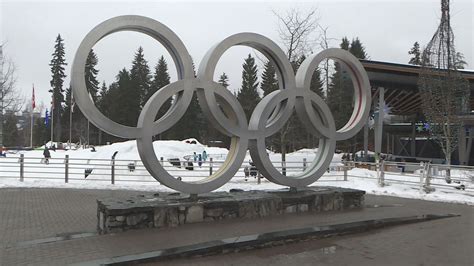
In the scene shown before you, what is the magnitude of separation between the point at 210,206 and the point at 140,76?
65.6m

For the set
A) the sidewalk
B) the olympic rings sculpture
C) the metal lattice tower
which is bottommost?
the sidewalk

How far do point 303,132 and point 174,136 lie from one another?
22497 mm

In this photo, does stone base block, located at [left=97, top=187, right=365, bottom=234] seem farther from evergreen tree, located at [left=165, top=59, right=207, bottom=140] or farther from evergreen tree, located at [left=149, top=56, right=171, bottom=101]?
evergreen tree, located at [left=149, top=56, right=171, bottom=101]

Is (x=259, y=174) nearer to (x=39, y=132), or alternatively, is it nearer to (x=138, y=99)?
(x=138, y=99)

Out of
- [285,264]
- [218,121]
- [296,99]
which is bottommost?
[285,264]

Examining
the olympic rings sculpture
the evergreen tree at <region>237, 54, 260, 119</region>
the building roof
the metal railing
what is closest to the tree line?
the evergreen tree at <region>237, 54, 260, 119</region>

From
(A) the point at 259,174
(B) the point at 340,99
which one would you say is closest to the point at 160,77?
(B) the point at 340,99

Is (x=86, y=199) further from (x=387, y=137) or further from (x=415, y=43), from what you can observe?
(x=415, y=43)

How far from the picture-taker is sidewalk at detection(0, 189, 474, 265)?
6.61 m

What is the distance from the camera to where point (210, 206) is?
30.5 feet

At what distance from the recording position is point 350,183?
1822 centimetres

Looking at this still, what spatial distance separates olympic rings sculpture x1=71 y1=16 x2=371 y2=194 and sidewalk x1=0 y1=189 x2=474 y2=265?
149cm

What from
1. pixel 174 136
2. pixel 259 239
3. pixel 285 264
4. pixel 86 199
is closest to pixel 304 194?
pixel 259 239

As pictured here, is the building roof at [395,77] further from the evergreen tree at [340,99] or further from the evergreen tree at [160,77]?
the evergreen tree at [160,77]
